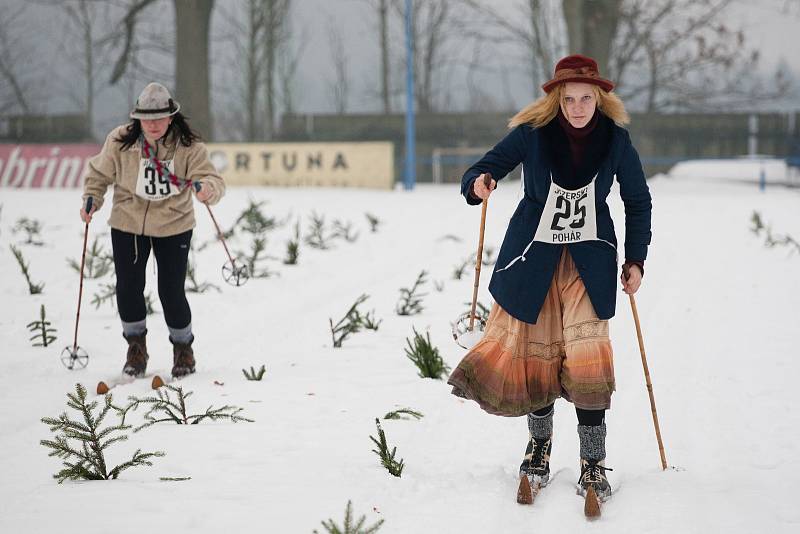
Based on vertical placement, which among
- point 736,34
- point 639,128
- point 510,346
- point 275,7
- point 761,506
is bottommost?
point 761,506

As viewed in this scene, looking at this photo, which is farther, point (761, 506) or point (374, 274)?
point (374, 274)

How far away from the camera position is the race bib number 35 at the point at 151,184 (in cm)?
547

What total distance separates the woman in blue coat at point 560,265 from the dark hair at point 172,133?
241cm

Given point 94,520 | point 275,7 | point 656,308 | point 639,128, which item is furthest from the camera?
point 275,7

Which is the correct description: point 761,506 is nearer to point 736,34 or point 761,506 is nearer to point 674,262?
point 674,262

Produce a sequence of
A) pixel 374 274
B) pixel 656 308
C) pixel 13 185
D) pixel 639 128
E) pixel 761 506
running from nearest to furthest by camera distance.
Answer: pixel 761 506 < pixel 656 308 < pixel 374 274 < pixel 13 185 < pixel 639 128

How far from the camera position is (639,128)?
1164 inches

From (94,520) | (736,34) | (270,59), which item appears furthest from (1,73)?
(94,520)

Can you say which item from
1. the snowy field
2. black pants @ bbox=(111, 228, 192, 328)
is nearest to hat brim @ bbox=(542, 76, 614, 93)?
the snowy field

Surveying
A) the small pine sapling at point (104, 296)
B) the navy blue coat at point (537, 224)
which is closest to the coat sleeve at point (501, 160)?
the navy blue coat at point (537, 224)

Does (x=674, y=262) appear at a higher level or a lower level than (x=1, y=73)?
lower

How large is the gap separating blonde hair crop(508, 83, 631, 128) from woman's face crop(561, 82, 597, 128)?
0.06 meters

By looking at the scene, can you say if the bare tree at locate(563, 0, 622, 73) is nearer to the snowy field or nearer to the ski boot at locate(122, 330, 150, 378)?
the snowy field

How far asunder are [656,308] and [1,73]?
118ft
